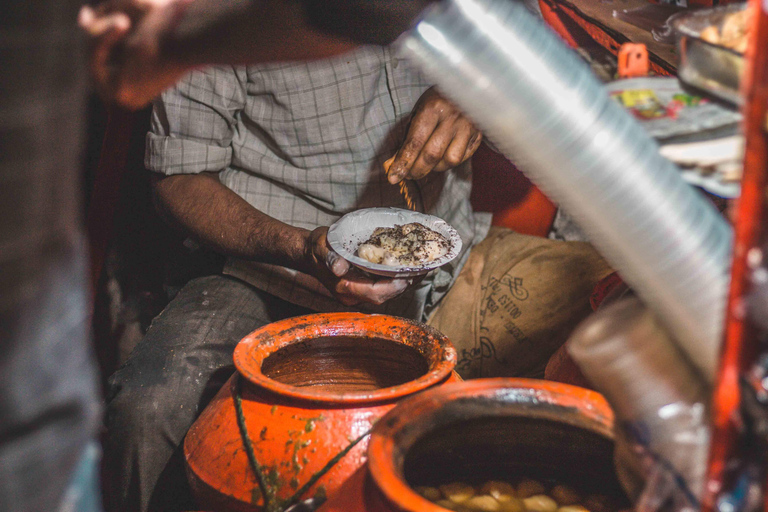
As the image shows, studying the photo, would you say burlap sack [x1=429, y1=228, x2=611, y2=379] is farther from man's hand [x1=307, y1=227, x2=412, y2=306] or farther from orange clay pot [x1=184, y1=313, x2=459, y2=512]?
orange clay pot [x1=184, y1=313, x2=459, y2=512]

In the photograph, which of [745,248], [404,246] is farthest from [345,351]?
[745,248]

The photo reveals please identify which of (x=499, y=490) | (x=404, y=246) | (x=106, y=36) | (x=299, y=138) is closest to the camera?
(x=106, y=36)

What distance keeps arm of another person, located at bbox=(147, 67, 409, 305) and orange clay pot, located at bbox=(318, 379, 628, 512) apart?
1.07m

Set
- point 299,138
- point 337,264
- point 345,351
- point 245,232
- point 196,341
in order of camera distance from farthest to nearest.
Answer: point 299,138
point 245,232
point 196,341
point 337,264
point 345,351

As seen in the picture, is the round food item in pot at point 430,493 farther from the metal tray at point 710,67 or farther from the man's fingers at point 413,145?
the man's fingers at point 413,145

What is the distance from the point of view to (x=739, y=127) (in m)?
0.62

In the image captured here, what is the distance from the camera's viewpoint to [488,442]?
1156 millimetres

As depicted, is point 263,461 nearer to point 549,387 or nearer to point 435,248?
point 549,387

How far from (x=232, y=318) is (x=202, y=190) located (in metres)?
0.49

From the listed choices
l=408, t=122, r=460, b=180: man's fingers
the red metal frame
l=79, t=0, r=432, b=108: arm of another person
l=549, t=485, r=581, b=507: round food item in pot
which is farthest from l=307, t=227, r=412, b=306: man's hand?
the red metal frame

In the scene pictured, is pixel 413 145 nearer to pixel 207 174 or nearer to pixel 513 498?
pixel 207 174

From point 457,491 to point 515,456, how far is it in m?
0.14

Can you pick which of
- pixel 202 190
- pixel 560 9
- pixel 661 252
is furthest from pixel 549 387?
pixel 560 9

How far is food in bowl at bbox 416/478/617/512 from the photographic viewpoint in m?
1.11
